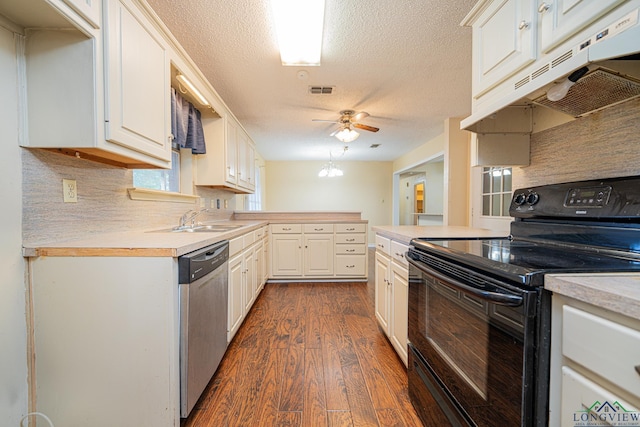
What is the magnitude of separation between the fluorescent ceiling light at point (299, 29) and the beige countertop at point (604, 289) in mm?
1750

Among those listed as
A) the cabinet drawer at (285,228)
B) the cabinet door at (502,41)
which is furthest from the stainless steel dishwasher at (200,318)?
the cabinet drawer at (285,228)

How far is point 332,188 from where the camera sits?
7.14m

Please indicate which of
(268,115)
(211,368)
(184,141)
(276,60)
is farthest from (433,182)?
(211,368)

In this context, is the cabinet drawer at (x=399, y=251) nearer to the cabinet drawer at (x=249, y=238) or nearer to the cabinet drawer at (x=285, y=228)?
the cabinet drawer at (x=249, y=238)

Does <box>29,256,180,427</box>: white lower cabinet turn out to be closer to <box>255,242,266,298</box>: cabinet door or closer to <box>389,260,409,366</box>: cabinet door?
<box>389,260,409,366</box>: cabinet door

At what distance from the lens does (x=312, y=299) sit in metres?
2.97

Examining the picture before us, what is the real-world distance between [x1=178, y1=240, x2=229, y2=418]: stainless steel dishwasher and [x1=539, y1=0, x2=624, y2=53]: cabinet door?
69.6 inches

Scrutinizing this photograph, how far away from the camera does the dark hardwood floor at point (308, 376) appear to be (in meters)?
1.31

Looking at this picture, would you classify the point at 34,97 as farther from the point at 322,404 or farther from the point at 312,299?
the point at 312,299

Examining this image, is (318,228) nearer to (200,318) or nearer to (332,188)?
(200,318)

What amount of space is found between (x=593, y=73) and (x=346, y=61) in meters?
1.73

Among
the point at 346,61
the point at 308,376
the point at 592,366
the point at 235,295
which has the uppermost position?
the point at 346,61

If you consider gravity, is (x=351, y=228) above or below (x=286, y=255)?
above

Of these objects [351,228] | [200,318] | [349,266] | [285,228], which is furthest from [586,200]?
[285,228]
